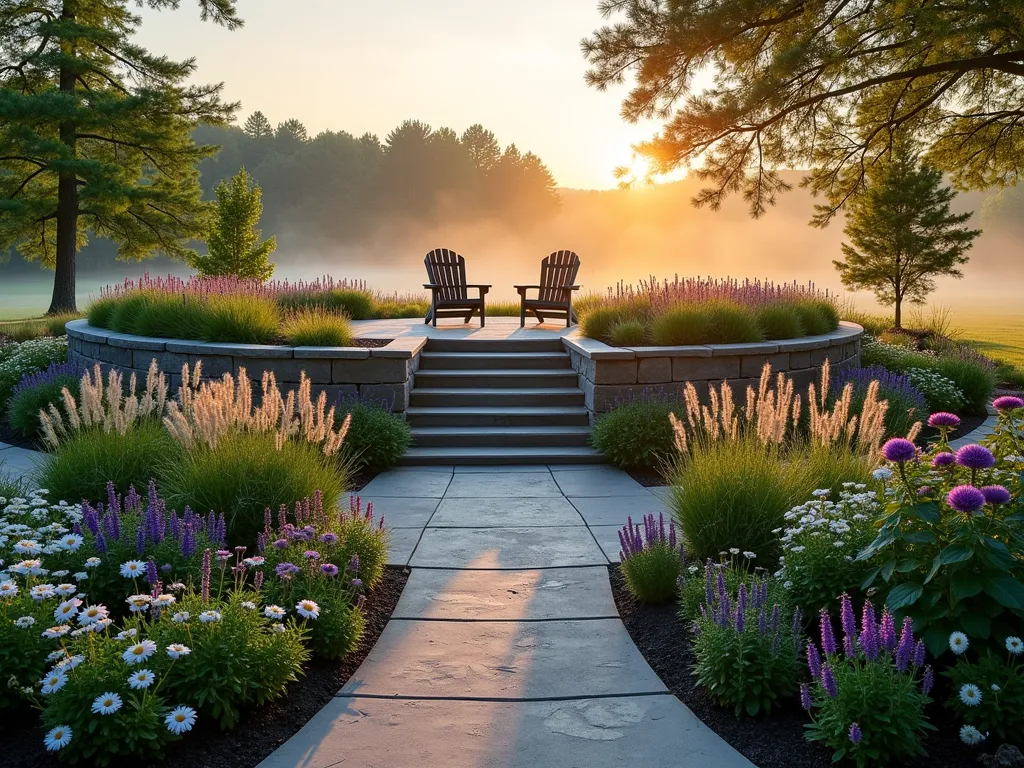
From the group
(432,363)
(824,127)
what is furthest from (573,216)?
(432,363)

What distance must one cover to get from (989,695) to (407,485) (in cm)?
418

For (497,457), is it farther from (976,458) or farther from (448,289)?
(448,289)

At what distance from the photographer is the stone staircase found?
691 centimetres

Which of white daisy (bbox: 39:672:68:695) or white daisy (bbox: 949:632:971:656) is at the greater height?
white daisy (bbox: 949:632:971:656)

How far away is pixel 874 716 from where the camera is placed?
239cm

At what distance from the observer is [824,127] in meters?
11.7

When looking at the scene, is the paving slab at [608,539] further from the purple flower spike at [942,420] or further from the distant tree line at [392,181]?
the distant tree line at [392,181]

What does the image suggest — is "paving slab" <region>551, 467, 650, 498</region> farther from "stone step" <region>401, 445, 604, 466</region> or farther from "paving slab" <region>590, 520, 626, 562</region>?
"paving slab" <region>590, 520, 626, 562</region>

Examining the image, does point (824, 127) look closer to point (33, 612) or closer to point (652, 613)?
point (652, 613)

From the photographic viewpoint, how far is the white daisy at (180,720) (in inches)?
93.0

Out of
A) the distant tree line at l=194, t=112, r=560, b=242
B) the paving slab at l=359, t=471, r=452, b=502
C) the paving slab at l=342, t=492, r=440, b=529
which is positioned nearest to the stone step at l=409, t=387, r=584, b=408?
the paving slab at l=359, t=471, r=452, b=502

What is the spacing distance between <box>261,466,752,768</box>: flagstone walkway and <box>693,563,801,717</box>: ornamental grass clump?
158mm

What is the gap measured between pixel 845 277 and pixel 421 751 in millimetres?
16998

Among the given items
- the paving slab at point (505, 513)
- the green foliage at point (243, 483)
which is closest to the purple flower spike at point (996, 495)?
the paving slab at point (505, 513)
